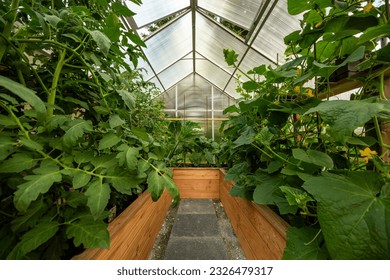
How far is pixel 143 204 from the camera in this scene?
0.96 meters

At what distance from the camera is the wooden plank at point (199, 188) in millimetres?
2094

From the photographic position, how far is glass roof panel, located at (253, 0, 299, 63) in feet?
7.82

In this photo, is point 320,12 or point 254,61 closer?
point 320,12

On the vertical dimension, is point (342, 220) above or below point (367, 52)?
below

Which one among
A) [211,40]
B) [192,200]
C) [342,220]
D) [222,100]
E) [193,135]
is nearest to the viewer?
[342,220]

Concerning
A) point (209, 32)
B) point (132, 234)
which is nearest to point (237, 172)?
point (132, 234)

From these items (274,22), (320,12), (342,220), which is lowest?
(342,220)

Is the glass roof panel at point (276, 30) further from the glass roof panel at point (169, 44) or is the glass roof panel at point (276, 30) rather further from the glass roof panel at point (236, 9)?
the glass roof panel at point (169, 44)

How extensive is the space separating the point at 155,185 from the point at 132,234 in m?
0.44

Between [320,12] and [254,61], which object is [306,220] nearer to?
[320,12]

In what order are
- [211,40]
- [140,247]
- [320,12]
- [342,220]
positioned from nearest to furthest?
[342,220] → [320,12] → [140,247] → [211,40]

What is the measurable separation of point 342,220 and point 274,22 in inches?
120

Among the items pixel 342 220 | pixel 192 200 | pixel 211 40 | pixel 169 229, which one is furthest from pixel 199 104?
pixel 342 220

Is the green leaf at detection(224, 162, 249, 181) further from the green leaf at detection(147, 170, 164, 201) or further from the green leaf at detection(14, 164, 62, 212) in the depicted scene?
the green leaf at detection(14, 164, 62, 212)
